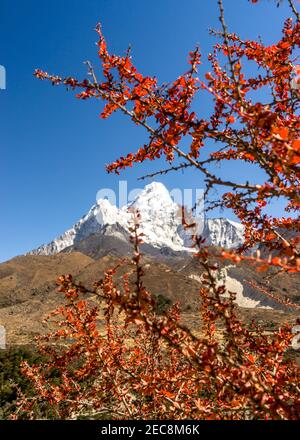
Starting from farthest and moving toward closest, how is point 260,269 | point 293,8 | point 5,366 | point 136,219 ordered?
point 5,366
point 293,8
point 136,219
point 260,269

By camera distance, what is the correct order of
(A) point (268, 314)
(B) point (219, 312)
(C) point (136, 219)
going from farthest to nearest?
(A) point (268, 314) < (B) point (219, 312) < (C) point (136, 219)

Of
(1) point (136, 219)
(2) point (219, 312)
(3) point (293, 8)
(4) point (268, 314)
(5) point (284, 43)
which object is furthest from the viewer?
(4) point (268, 314)

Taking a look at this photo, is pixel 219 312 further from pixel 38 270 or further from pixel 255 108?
pixel 38 270

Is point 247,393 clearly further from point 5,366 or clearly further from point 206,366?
point 5,366

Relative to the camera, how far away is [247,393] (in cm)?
221

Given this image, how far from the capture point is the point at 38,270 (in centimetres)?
8269

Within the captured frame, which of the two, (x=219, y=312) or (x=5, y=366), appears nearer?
(x=219, y=312)

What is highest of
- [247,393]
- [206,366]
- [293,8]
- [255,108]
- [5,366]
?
[293,8]

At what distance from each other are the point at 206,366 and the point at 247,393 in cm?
29

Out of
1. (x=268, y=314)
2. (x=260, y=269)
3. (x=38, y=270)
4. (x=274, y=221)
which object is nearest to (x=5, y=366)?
(x=274, y=221)

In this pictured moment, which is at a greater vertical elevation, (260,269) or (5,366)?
(260,269)
